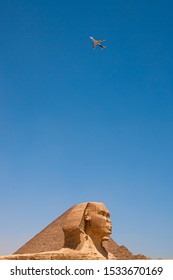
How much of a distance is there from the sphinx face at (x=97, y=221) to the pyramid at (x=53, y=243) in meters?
10.4

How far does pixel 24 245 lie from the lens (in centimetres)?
3194

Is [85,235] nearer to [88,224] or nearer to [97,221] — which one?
[88,224]

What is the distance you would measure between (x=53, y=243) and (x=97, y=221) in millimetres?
11965

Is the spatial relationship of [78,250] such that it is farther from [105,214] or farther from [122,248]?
[122,248]

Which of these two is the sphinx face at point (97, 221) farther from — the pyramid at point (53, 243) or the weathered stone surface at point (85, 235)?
the pyramid at point (53, 243)

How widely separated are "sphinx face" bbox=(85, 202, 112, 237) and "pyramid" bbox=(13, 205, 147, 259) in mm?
10361

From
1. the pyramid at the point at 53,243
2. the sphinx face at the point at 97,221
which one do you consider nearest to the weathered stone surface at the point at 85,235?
the sphinx face at the point at 97,221
